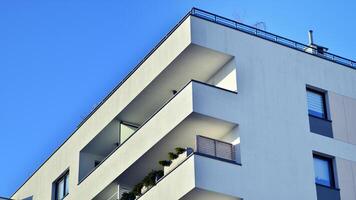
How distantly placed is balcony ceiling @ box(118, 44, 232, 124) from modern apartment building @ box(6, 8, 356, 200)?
44 mm

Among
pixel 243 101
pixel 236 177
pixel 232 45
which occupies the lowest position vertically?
pixel 236 177

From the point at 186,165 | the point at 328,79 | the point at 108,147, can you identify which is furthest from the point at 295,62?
the point at 108,147

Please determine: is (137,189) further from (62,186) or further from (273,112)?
(62,186)

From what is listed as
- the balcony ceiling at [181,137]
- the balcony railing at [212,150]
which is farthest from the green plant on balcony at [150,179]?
the balcony railing at [212,150]

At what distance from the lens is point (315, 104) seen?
4212 centimetres

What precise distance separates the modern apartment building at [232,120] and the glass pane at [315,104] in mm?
56

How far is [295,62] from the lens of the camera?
4222 centimetres

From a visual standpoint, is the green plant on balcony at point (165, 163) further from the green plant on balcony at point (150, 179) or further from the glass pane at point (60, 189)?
the glass pane at point (60, 189)

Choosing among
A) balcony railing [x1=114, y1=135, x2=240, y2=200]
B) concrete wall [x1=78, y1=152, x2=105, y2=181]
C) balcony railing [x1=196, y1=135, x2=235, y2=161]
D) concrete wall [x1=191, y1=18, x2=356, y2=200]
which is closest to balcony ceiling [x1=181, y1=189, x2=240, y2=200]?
concrete wall [x1=191, y1=18, x2=356, y2=200]

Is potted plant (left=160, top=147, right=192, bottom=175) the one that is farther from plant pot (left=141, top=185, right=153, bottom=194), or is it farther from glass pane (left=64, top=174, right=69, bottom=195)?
glass pane (left=64, top=174, right=69, bottom=195)

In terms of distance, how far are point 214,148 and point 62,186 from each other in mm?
14193

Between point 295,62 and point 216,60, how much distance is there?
3755 millimetres

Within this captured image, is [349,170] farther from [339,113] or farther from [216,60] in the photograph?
[216,60]

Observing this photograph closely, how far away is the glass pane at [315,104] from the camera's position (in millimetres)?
41875
